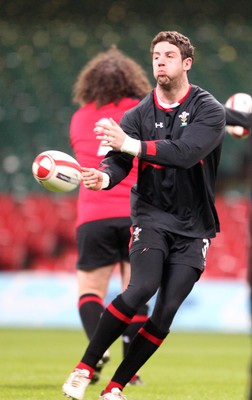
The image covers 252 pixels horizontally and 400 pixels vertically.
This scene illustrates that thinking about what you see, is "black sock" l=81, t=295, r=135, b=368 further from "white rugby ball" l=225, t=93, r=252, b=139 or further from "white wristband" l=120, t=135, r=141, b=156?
"white rugby ball" l=225, t=93, r=252, b=139

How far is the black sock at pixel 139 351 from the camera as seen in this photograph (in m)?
4.85

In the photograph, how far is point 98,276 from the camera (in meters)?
6.38

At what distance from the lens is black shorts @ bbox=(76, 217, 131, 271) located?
631 centimetres

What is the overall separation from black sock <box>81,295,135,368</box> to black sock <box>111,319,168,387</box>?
14 cm

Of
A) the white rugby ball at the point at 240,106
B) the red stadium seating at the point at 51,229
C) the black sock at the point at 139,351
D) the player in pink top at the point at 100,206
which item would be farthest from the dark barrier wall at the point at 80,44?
the black sock at the point at 139,351

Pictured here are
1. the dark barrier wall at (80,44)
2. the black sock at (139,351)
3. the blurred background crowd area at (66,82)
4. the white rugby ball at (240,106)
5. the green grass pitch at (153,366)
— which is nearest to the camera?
the black sock at (139,351)

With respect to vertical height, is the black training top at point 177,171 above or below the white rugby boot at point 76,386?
above

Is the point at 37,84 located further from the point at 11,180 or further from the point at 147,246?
the point at 147,246

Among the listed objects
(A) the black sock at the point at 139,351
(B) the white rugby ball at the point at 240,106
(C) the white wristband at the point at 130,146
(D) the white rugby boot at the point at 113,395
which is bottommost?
(D) the white rugby boot at the point at 113,395

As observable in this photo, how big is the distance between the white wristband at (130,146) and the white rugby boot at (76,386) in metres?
1.13

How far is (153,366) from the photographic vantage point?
328 inches

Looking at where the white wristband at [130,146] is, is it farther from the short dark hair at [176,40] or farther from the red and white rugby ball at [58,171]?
the short dark hair at [176,40]

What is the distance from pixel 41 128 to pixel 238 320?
18.9 ft

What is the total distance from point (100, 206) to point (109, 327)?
165cm
